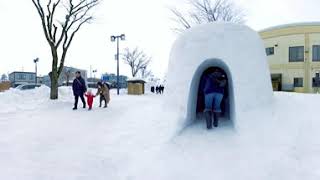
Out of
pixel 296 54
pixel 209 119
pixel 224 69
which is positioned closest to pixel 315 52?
pixel 296 54

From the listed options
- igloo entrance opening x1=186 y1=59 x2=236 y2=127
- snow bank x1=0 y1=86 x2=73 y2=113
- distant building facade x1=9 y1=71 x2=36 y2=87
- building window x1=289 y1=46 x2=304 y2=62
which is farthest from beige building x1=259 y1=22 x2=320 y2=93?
distant building facade x1=9 y1=71 x2=36 y2=87

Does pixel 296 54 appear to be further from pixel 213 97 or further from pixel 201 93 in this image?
pixel 213 97

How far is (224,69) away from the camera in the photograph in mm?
8672

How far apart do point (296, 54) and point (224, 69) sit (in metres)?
24.5

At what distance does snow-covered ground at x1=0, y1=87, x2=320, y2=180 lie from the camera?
19.1ft

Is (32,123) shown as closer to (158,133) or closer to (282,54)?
(158,133)

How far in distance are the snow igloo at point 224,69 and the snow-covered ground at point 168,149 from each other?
38cm

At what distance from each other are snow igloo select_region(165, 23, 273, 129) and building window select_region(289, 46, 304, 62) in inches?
927

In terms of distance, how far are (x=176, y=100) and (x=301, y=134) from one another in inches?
118

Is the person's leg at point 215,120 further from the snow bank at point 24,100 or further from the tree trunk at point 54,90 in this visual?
the tree trunk at point 54,90

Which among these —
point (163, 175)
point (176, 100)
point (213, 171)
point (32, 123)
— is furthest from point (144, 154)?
point (32, 123)

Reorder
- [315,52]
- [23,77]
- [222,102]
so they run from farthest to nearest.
→ [23,77] → [315,52] → [222,102]

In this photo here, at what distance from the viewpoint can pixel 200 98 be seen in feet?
31.8

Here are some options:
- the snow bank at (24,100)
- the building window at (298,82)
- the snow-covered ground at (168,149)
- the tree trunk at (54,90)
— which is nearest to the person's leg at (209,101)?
the snow-covered ground at (168,149)
